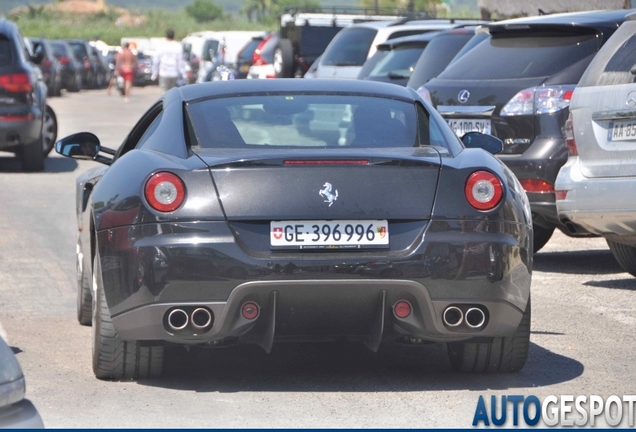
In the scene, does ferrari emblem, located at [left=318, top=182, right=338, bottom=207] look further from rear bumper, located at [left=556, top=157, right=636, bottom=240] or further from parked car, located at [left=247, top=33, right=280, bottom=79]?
parked car, located at [left=247, top=33, right=280, bottom=79]

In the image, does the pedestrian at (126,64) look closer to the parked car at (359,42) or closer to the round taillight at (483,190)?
the parked car at (359,42)

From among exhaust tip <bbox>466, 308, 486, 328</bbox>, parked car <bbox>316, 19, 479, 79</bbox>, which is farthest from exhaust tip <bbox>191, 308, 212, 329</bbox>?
parked car <bbox>316, 19, 479, 79</bbox>

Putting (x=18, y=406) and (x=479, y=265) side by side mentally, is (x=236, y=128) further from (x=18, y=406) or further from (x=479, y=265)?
(x=18, y=406)

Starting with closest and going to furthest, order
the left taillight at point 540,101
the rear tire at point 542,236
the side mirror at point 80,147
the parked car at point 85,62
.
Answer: the side mirror at point 80,147 → the left taillight at point 540,101 → the rear tire at point 542,236 → the parked car at point 85,62

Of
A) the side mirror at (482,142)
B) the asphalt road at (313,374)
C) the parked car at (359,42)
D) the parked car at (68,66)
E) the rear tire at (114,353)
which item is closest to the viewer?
the asphalt road at (313,374)

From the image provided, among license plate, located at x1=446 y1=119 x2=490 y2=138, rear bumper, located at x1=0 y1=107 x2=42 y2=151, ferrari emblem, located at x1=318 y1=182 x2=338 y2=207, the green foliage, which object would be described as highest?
ferrari emblem, located at x1=318 y1=182 x2=338 y2=207

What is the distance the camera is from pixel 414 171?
5527mm

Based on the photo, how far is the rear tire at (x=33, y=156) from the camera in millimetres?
16375

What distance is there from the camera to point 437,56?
13.4 metres

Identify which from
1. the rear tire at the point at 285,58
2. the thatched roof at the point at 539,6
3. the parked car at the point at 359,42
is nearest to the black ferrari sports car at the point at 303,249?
the parked car at the point at 359,42

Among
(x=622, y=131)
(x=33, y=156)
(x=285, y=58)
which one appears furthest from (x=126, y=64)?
(x=622, y=131)

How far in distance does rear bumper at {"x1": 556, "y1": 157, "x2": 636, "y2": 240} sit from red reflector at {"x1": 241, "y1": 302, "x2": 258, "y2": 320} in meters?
3.23

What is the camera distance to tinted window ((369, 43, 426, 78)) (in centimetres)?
1566

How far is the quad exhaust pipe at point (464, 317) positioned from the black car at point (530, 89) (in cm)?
367
